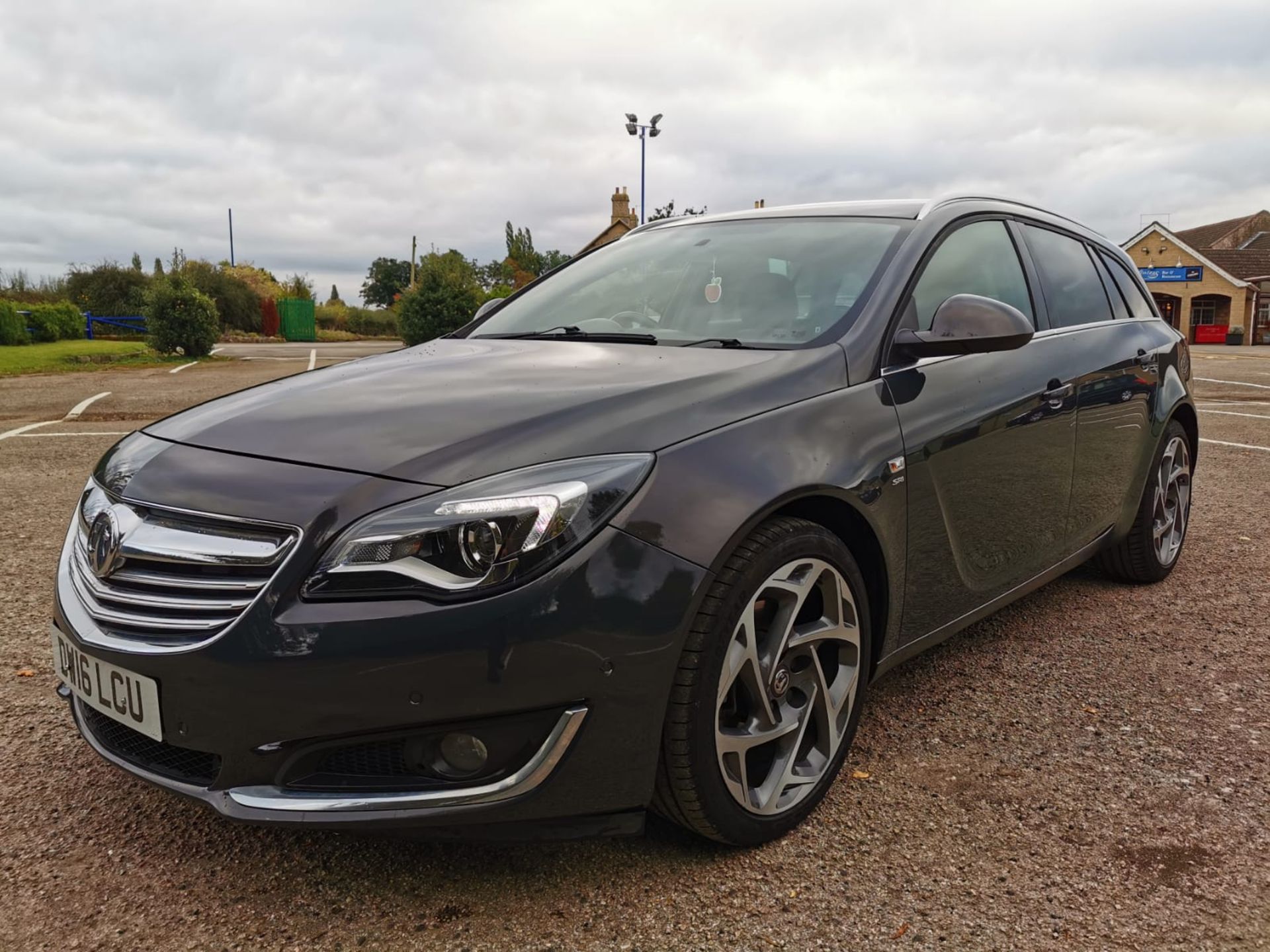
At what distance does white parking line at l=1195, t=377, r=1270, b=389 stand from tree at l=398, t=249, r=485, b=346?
583 inches

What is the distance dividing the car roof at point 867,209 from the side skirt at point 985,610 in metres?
1.21

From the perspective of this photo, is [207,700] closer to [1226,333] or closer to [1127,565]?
[1127,565]

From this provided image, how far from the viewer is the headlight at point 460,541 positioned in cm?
174

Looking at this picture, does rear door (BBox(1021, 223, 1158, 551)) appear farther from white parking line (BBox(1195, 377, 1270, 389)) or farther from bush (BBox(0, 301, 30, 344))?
bush (BBox(0, 301, 30, 344))

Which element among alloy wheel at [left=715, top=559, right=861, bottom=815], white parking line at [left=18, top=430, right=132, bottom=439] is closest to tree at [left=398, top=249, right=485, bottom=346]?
white parking line at [left=18, top=430, right=132, bottom=439]

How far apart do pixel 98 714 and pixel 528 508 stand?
1.11 meters

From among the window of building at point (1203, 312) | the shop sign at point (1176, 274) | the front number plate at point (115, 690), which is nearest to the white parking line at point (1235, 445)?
the front number plate at point (115, 690)

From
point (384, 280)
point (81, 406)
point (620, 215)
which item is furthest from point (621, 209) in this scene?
point (384, 280)

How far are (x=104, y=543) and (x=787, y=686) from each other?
1.49 metres

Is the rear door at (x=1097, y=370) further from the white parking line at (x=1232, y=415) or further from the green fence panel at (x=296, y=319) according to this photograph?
the green fence panel at (x=296, y=319)

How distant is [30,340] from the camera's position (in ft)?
95.3

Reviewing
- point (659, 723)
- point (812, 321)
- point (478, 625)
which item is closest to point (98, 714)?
point (478, 625)

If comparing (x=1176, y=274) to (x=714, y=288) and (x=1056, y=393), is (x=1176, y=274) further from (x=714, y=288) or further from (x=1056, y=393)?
(x=714, y=288)

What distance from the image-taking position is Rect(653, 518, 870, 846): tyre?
1950mm
